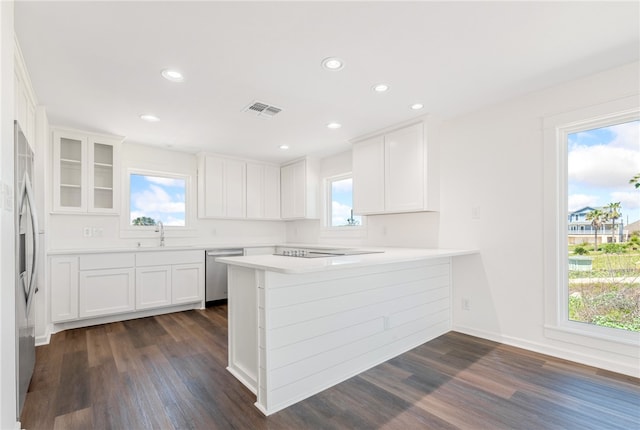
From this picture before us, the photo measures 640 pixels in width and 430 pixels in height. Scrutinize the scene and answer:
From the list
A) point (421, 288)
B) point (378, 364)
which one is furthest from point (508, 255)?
point (378, 364)

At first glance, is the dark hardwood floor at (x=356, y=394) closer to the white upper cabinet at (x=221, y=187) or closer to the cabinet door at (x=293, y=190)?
the white upper cabinet at (x=221, y=187)

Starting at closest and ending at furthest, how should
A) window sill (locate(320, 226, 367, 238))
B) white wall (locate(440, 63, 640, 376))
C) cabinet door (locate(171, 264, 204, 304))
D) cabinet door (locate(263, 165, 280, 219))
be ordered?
white wall (locate(440, 63, 640, 376)) → cabinet door (locate(171, 264, 204, 304)) → window sill (locate(320, 226, 367, 238)) → cabinet door (locate(263, 165, 280, 219))

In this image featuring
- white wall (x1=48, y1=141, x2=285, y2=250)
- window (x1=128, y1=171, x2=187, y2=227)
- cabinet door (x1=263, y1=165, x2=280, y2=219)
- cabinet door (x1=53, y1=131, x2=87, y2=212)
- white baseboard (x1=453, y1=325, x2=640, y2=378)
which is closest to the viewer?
white baseboard (x1=453, y1=325, x2=640, y2=378)

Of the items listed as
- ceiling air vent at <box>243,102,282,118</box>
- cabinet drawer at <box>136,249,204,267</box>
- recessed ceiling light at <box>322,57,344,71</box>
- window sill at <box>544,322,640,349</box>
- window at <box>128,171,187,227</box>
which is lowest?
window sill at <box>544,322,640,349</box>

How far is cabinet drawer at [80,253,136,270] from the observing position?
12.0ft

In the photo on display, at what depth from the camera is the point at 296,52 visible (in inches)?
85.5

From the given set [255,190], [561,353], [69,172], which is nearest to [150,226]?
[69,172]

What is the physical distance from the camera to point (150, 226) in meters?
4.55

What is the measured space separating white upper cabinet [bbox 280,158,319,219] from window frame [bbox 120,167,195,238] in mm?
1566

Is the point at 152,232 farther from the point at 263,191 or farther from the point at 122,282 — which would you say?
the point at 263,191

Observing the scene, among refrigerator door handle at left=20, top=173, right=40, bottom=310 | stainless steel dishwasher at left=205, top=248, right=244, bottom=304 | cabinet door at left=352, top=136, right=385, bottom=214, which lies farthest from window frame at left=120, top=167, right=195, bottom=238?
cabinet door at left=352, top=136, right=385, bottom=214

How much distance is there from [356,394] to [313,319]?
57 centimetres

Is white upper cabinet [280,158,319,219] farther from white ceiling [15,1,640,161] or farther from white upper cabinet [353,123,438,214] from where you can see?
white ceiling [15,1,640,161]

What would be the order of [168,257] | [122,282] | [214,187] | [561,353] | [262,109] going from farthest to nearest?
1. [214,187]
2. [168,257]
3. [122,282]
4. [262,109]
5. [561,353]
